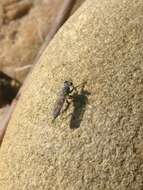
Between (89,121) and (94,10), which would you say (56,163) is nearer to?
(89,121)

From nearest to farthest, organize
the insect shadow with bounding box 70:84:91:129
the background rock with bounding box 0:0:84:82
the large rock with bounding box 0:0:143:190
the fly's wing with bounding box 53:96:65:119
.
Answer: the large rock with bounding box 0:0:143:190, the insect shadow with bounding box 70:84:91:129, the fly's wing with bounding box 53:96:65:119, the background rock with bounding box 0:0:84:82

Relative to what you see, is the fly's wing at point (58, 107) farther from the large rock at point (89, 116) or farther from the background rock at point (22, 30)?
the background rock at point (22, 30)

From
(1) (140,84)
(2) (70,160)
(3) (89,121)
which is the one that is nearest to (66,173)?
(2) (70,160)

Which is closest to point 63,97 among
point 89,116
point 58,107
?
point 58,107

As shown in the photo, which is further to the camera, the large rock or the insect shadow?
the insect shadow

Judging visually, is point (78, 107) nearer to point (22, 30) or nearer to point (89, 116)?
point (89, 116)

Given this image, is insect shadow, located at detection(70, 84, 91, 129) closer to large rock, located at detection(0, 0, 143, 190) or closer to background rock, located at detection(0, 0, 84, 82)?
large rock, located at detection(0, 0, 143, 190)

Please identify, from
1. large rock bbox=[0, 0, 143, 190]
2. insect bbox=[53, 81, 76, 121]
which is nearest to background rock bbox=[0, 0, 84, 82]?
large rock bbox=[0, 0, 143, 190]
